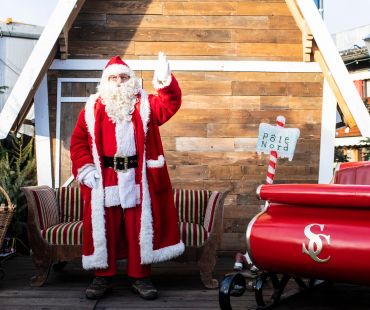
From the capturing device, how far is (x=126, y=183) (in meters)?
4.27

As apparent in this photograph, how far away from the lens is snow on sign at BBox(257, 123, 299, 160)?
5.52 m

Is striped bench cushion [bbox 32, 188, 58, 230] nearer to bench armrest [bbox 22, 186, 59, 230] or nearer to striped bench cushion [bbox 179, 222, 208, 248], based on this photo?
bench armrest [bbox 22, 186, 59, 230]

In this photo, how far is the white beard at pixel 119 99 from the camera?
4.35 metres

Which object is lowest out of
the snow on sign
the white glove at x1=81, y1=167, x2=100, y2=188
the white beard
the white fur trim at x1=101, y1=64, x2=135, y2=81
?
the white glove at x1=81, y1=167, x2=100, y2=188

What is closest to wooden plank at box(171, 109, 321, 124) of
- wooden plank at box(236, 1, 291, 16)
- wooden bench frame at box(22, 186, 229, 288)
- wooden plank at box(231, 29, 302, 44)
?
wooden plank at box(231, 29, 302, 44)

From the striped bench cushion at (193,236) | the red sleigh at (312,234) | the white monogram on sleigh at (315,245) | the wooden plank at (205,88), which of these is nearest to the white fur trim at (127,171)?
the striped bench cushion at (193,236)

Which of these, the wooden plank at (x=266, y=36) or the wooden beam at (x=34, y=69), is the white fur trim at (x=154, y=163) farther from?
the wooden plank at (x=266, y=36)

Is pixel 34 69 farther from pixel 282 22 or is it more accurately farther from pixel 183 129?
pixel 282 22

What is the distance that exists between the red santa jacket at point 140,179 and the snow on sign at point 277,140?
1447 mm

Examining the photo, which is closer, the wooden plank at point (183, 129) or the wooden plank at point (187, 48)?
the wooden plank at point (183, 129)

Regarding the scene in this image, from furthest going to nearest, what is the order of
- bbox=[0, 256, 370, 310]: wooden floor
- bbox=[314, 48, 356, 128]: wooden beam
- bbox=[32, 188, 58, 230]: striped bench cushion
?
bbox=[314, 48, 356, 128]: wooden beam → bbox=[32, 188, 58, 230]: striped bench cushion → bbox=[0, 256, 370, 310]: wooden floor

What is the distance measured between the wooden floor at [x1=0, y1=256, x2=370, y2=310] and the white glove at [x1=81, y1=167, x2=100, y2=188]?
0.82 meters

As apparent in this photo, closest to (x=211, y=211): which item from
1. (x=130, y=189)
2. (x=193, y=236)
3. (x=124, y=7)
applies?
(x=193, y=236)

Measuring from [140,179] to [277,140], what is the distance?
5.76 feet
